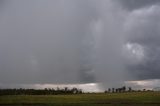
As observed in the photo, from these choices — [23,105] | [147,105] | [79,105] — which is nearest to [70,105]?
[79,105]

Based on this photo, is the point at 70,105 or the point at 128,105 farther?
the point at 70,105

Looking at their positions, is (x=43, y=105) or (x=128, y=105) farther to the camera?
(x=43, y=105)

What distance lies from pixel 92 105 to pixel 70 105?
27.8ft

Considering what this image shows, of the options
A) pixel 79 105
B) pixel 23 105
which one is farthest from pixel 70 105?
pixel 23 105

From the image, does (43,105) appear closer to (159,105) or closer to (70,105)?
(70,105)

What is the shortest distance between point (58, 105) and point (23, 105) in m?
12.7

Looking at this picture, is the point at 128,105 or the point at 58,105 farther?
the point at 58,105

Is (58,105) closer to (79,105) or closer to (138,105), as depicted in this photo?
(79,105)

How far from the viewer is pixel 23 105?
13038 cm

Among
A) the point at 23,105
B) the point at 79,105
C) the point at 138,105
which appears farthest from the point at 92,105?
the point at 23,105

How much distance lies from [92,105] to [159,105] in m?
23.4

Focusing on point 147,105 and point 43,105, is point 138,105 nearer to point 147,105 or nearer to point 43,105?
point 147,105

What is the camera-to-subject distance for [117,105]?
12350 centimetres

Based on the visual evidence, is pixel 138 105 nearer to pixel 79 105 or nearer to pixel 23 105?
pixel 79 105
